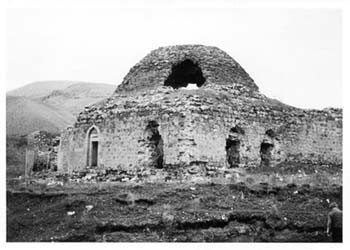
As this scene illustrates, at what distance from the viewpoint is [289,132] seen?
21.3m

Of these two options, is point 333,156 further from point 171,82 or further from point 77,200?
point 77,200

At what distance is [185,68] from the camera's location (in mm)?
22219

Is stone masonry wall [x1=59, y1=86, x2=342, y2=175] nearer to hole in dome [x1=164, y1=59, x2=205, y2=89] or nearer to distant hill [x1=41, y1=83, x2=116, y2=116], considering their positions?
hole in dome [x1=164, y1=59, x2=205, y2=89]

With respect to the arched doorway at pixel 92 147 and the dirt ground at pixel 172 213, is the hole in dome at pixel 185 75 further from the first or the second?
the dirt ground at pixel 172 213

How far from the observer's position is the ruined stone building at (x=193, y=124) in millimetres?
18125

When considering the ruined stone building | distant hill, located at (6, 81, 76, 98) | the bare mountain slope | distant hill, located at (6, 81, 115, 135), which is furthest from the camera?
distant hill, located at (6, 81, 76, 98)

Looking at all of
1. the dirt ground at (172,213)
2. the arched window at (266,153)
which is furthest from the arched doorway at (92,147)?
the arched window at (266,153)

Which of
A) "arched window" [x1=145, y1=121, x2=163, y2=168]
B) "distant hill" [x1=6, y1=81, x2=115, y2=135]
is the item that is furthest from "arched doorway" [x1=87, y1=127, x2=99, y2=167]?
"distant hill" [x1=6, y1=81, x2=115, y2=135]

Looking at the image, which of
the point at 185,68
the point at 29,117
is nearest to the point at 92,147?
the point at 185,68

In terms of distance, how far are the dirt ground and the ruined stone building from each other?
250cm

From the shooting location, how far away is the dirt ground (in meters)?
13.0

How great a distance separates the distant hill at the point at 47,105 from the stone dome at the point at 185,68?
6571mm

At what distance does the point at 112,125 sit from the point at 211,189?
18.1 ft

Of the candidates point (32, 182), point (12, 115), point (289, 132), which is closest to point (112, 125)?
point (32, 182)
